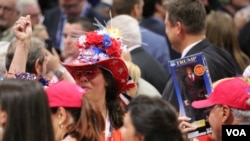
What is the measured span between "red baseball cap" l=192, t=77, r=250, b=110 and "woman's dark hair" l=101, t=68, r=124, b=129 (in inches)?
25.4

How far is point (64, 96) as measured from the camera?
6.60 meters

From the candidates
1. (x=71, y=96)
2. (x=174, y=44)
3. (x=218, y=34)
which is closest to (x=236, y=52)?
(x=218, y=34)

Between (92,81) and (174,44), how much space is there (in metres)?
1.20

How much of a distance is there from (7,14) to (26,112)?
5735mm

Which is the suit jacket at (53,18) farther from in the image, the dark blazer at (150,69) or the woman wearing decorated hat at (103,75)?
the woman wearing decorated hat at (103,75)

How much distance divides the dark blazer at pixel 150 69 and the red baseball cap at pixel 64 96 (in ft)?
9.20

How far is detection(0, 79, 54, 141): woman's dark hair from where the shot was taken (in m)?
5.72

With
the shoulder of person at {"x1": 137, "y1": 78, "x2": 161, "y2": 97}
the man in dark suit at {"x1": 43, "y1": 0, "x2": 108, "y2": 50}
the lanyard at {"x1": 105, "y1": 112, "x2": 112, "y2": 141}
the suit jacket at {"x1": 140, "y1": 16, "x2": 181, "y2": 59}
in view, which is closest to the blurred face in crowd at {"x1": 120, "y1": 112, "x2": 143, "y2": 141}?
the lanyard at {"x1": 105, "y1": 112, "x2": 112, "y2": 141}

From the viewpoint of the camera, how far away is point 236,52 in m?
10.0

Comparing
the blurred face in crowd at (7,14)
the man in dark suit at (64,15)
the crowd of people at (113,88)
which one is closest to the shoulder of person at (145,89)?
the crowd of people at (113,88)

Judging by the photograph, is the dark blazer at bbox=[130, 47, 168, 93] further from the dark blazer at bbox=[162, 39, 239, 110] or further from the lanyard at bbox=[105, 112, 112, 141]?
the lanyard at bbox=[105, 112, 112, 141]

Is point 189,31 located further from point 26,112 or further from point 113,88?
point 26,112

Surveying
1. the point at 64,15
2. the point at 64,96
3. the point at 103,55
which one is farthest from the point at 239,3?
the point at 64,96

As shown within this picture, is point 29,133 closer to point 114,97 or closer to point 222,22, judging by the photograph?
point 114,97
